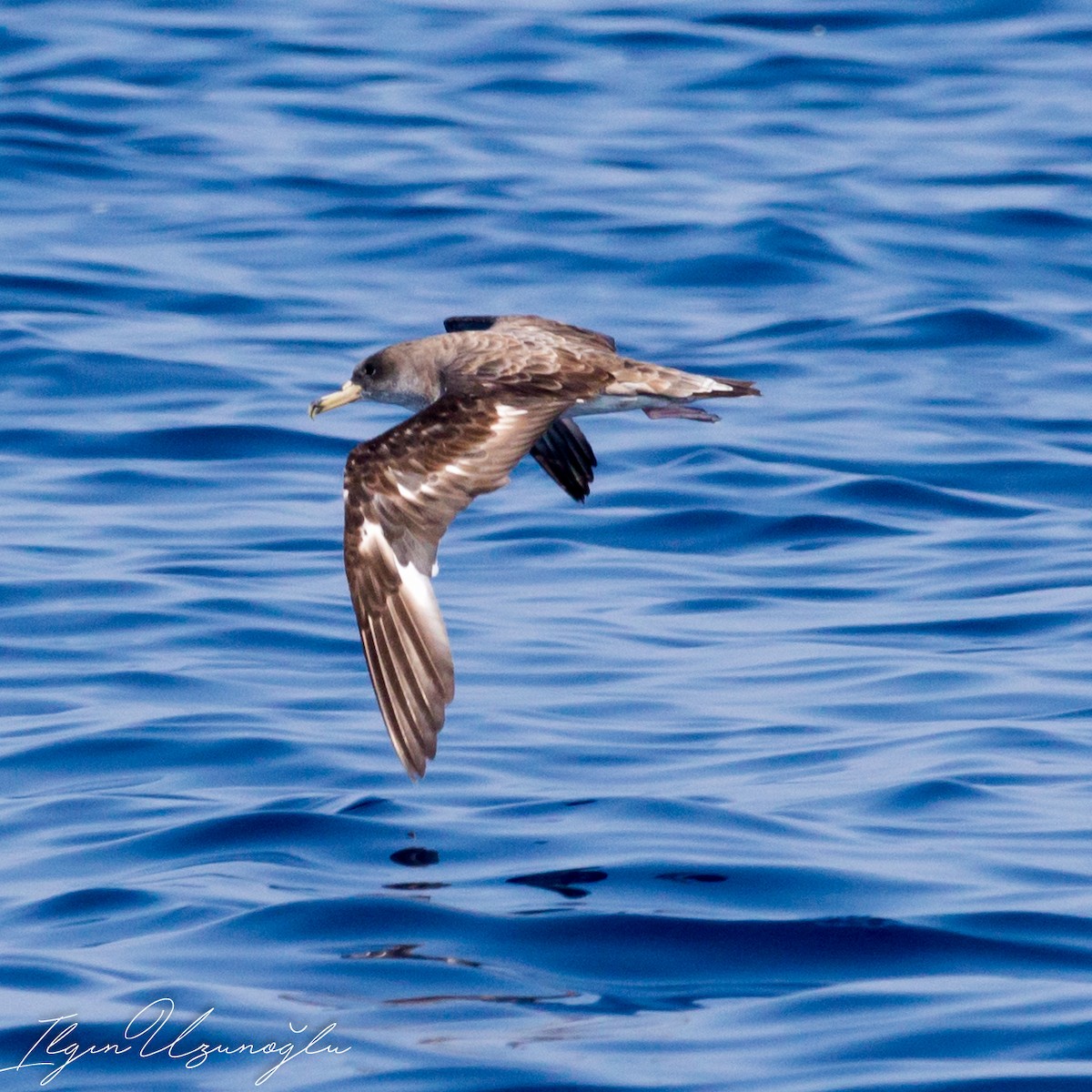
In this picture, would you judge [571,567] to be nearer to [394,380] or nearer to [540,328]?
[540,328]

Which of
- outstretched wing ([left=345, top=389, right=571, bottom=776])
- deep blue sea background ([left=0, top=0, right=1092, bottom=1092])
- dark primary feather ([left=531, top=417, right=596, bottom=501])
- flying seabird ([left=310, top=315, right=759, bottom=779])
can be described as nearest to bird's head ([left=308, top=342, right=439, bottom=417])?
flying seabird ([left=310, top=315, right=759, bottom=779])

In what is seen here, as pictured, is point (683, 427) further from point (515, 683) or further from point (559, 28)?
point (559, 28)

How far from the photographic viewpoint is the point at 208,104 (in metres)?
18.2

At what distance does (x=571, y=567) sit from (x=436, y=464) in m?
2.94

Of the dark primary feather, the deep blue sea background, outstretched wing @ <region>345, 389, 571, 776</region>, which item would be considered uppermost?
outstretched wing @ <region>345, 389, 571, 776</region>

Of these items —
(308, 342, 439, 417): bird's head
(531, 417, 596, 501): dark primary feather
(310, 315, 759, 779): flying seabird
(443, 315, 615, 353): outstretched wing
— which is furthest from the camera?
(531, 417, 596, 501): dark primary feather

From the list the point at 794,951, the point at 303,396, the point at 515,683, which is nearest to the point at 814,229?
the point at 303,396

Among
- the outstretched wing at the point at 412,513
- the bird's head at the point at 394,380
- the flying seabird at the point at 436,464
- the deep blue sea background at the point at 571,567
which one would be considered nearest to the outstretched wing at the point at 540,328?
the flying seabird at the point at 436,464

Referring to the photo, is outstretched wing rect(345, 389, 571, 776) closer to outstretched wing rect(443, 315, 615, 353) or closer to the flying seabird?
the flying seabird

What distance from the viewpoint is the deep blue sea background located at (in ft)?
19.0

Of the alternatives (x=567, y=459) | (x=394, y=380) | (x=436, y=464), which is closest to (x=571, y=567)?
(x=567, y=459)

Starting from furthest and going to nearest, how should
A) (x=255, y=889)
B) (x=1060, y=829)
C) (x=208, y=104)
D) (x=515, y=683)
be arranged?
(x=208, y=104) → (x=515, y=683) → (x=1060, y=829) → (x=255, y=889)

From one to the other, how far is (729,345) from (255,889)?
23.8 feet

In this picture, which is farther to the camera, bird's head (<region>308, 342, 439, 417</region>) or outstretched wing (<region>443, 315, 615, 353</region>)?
outstretched wing (<region>443, 315, 615, 353</region>)
